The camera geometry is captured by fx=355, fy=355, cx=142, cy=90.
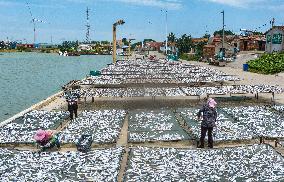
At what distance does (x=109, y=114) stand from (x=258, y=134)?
26.8 ft

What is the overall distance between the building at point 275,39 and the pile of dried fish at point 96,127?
5582cm

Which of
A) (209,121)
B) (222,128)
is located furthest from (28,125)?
(222,128)

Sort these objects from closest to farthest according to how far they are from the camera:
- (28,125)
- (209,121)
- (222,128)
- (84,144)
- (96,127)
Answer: (84,144), (209,121), (222,128), (96,127), (28,125)

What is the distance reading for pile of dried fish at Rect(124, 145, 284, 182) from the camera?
34.0 feet

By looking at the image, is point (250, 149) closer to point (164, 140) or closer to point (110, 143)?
point (164, 140)

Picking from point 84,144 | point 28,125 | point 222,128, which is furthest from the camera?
point 28,125

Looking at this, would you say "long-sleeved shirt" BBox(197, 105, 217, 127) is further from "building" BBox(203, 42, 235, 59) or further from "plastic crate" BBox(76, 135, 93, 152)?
"building" BBox(203, 42, 235, 59)

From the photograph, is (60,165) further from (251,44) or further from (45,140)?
(251,44)

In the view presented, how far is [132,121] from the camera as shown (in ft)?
60.0

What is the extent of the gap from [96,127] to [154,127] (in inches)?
109

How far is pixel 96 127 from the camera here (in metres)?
17.0

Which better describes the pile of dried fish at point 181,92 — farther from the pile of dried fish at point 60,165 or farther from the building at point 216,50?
the building at point 216,50

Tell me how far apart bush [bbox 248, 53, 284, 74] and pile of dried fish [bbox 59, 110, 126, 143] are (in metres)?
33.2

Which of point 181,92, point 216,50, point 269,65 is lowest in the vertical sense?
point 181,92
